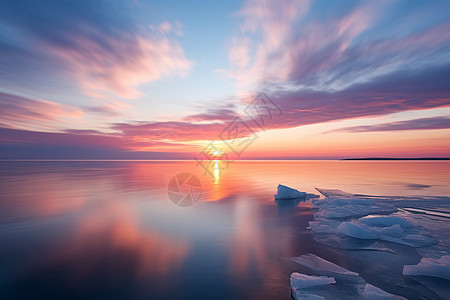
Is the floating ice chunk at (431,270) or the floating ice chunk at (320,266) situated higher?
the floating ice chunk at (431,270)

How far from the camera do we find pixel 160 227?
376 inches

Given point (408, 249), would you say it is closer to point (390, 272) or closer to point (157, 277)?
point (390, 272)

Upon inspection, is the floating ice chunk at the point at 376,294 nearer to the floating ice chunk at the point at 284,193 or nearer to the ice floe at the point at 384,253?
the ice floe at the point at 384,253

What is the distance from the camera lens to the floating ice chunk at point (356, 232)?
26.1 feet

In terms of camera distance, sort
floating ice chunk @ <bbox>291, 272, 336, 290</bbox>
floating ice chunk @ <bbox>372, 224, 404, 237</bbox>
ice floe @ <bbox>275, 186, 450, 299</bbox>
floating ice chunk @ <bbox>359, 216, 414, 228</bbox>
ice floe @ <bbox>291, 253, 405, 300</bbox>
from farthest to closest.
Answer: floating ice chunk @ <bbox>359, 216, 414, 228</bbox>
floating ice chunk @ <bbox>372, 224, 404, 237</bbox>
floating ice chunk @ <bbox>291, 272, 336, 290</bbox>
ice floe @ <bbox>275, 186, 450, 299</bbox>
ice floe @ <bbox>291, 253, 405, 300</bbox>

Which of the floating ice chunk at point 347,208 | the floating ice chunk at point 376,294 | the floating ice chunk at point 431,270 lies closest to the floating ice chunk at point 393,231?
the floating ice chunk at point 347,208

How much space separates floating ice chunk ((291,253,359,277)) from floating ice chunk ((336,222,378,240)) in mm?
2687

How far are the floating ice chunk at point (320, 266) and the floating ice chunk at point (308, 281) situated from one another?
511 mm

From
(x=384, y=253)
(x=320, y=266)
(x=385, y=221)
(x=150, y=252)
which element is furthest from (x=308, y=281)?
(x=385, y=221)

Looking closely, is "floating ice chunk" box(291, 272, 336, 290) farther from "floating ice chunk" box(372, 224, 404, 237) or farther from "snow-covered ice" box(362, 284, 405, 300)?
"floating ice chunk" box(372, 224, 404, 237)

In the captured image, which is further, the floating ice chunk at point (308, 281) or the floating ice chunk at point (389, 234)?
the floating ice chunk at point (389, 234)

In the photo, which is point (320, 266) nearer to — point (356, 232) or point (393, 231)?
point (356, 232)

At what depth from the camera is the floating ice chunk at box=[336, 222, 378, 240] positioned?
26.1 ft

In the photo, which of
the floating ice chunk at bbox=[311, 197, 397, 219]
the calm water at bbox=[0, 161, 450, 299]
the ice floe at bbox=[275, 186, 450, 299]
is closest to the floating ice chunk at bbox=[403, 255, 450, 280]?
the ice floe at bbox=[275, 186, 450, 299]
